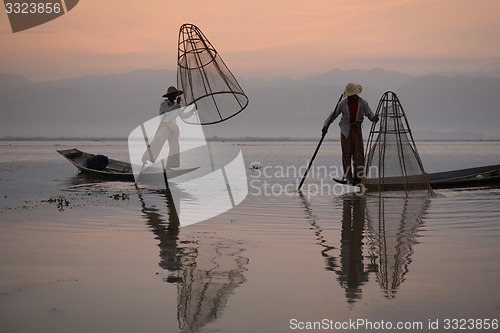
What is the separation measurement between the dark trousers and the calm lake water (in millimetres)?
2443

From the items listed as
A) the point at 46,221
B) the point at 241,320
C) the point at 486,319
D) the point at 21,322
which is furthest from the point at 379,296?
the point at 46,221

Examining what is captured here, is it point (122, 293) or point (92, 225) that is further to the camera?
point (92, 225)

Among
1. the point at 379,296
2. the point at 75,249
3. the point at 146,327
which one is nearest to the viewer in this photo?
the point at 146,327

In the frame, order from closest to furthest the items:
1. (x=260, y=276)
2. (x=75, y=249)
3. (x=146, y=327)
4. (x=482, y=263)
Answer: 1. (x=146, y=327)
2. (x=260, y=276)
3. (x=482, y=263)
4. (x=75, y=249)

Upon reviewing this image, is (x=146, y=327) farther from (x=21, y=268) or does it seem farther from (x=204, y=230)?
(x=204, y=230)

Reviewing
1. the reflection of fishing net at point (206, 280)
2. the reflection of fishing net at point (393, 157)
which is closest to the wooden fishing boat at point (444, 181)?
the reflection of fishing net at point (393, 157)

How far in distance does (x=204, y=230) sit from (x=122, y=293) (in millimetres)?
3367

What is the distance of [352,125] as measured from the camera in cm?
1261

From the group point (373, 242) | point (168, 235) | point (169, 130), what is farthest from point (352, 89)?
point (168, 235)

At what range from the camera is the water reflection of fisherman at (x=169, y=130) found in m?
14.3

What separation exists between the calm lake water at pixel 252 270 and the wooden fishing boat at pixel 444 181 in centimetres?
259

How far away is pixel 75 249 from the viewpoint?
656cm

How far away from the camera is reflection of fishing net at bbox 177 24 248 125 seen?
12242 mm

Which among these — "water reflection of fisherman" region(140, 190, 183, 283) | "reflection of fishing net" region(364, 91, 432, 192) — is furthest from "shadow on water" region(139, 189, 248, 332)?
"reflection of fishing net" region(364, 91, 432, 192)
